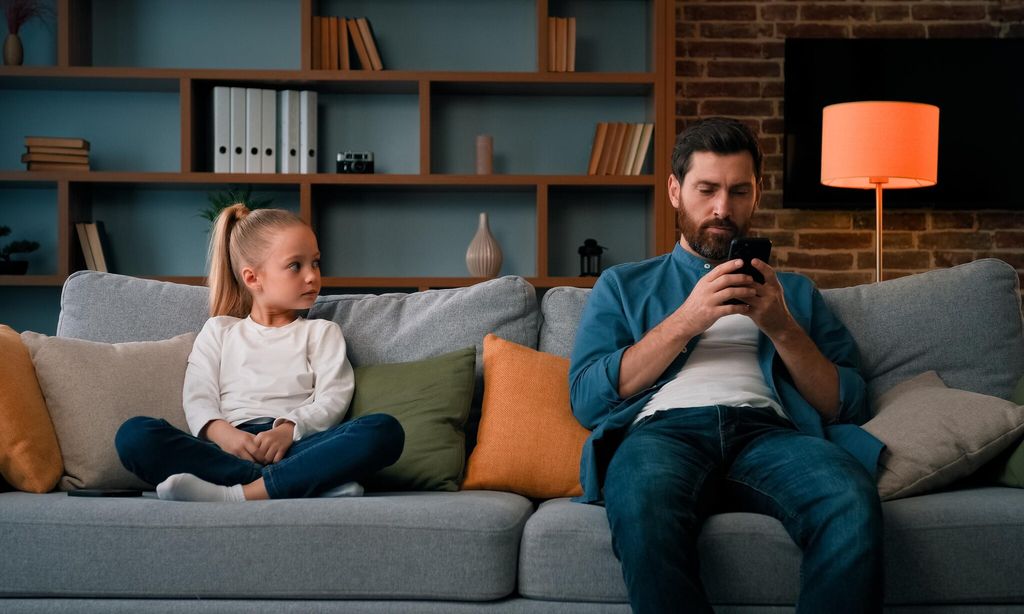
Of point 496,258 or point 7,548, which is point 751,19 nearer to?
point 496,258

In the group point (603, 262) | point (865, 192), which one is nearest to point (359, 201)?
point (603, 262)

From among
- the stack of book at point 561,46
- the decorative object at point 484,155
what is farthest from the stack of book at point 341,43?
the stack of book at point 561,46

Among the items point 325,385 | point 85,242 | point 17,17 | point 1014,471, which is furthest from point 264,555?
point 17,17

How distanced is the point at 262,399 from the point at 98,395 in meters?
0.32

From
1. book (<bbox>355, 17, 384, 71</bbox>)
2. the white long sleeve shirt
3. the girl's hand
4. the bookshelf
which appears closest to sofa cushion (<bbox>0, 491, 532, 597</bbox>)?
the girl's hand

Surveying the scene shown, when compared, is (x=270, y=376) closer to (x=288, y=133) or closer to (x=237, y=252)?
(x=237, y=252)

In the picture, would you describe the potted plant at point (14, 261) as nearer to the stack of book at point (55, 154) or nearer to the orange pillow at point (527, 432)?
the stack of book at point (55, 154)

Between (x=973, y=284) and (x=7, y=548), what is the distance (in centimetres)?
198

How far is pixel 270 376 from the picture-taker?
6.53 ft

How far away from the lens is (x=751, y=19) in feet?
13.7

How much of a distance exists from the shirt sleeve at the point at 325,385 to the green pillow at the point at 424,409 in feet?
0.14

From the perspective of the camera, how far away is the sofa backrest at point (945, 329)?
6.70 feet

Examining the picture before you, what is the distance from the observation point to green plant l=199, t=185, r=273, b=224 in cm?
386

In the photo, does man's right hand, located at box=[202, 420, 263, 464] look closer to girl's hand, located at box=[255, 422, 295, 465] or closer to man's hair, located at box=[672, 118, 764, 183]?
girl's hand, located at box=[255, 422, 295, 465]
